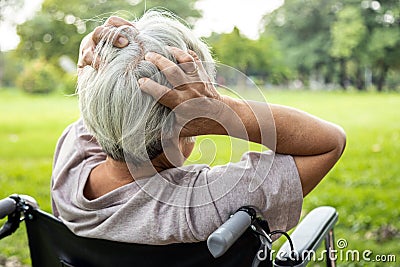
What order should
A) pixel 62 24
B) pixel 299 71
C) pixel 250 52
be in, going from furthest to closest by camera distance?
pixel 62 24, pixel 299 71, pixel 250 52

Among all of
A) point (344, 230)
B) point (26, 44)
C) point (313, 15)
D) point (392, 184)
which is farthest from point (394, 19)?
point (26, 44)

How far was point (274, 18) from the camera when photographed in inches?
157

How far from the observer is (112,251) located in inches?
34.8

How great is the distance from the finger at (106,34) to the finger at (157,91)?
7 centimetres

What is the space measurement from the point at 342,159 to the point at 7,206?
2999 mm

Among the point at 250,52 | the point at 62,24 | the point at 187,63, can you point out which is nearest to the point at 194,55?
the point at 187,63

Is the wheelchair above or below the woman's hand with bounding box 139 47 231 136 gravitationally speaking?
below

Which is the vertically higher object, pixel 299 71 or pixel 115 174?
pixel 115 174

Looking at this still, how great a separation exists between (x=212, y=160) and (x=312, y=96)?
3.08 meters

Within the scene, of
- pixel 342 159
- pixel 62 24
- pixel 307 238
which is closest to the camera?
pixel 307 238

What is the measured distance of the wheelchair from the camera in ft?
2.50

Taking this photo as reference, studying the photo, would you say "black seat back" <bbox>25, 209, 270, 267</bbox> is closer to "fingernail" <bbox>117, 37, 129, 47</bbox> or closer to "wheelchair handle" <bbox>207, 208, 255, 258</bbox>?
"wheelchair handle" <bbox>207, 208, 255, 258</bbox>

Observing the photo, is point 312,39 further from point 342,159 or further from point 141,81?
point 141,81

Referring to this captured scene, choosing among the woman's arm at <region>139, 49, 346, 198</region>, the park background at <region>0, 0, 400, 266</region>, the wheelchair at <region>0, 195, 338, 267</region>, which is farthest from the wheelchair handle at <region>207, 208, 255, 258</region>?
the park background at <region>0, 0, 400, 266</region>
